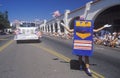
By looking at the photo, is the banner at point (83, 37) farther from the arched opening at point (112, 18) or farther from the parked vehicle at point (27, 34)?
the arched opening at point (112, 18)

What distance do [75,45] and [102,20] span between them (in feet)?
110

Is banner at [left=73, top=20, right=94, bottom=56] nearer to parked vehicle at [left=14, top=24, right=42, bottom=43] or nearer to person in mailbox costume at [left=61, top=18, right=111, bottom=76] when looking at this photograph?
person in mailbox costume at [left=61, top=18, right=111, bottom=76]

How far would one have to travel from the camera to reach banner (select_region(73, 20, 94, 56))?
9008 millimetres

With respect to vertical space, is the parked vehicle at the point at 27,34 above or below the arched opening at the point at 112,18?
below

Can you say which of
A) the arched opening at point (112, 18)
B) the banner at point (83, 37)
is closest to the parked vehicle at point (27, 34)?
the arched opening at point (112, 18)

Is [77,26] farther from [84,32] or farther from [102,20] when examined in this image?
[102,20]

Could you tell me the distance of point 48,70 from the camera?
9.62 metres

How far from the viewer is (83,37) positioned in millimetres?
9086

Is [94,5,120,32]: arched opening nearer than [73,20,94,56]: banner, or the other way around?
[73,20,94,56]: banner

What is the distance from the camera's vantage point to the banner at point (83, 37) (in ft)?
29.6

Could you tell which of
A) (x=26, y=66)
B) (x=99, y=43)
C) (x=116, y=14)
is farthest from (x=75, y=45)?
(x=116, y=14)

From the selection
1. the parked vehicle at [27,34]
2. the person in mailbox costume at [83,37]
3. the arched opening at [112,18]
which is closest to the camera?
the person in mailbox costume at [83,37]

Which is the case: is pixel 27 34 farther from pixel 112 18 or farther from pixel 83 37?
pixel 83 37

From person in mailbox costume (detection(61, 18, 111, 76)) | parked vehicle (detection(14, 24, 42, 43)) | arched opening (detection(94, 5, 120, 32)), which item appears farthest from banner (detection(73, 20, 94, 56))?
arched opening (detection(94, 5, 120, 32))
